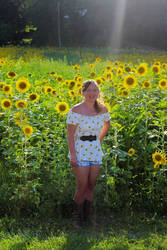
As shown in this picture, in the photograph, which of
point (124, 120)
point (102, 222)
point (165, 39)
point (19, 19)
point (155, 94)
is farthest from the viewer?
point (165, 39)

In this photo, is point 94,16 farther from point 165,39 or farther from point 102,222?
point 102,222

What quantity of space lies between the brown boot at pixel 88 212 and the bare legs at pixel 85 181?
55mm

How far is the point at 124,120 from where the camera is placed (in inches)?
173

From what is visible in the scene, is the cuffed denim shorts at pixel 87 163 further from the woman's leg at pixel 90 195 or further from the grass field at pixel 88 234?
the grass field at pixel 88 234

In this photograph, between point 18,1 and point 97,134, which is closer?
point 97,134

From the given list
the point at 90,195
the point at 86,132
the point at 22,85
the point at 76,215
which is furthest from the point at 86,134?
the point at 22,85

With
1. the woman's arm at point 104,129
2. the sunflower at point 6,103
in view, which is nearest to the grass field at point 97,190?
the sunflower at point 6,103

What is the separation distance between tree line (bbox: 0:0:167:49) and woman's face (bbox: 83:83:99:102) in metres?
30.5

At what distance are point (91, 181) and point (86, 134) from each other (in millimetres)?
471

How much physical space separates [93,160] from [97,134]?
261 mm

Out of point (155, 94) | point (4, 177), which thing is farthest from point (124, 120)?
point (4, 177)

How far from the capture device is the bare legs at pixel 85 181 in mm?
3375

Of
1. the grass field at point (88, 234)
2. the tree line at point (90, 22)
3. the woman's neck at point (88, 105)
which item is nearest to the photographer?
the grass field at point (88, 234)

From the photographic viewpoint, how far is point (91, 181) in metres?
3.46
